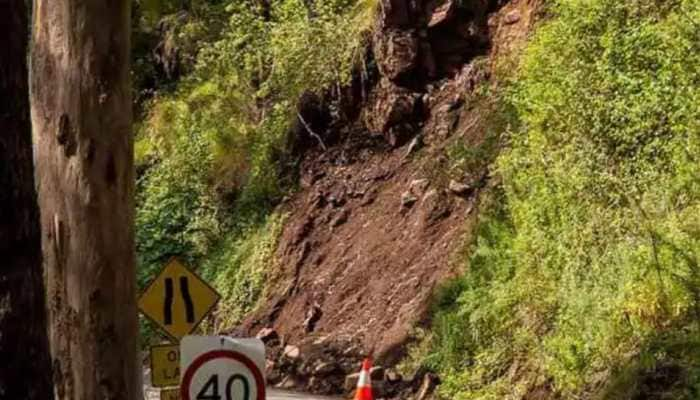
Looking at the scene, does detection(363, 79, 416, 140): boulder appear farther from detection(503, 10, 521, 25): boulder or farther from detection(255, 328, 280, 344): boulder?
detection(255, 328, 280, 344): boulder

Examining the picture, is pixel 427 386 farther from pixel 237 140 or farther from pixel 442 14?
pixel 237 140

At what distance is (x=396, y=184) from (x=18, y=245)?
15252 millimetres

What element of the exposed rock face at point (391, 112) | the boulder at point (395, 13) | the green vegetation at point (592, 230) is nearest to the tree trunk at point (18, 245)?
the green vegetation at point (592, 230)

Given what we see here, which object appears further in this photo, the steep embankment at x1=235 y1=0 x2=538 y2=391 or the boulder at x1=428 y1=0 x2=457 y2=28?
the boulder at x1=428 y1=0 x2=457 y2=28

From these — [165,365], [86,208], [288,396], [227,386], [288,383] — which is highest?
[86,208]

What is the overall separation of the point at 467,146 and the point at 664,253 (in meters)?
6.47

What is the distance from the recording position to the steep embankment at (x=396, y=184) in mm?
18453

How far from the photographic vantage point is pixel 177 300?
10477 mm

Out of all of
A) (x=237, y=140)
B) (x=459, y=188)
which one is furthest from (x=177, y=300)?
(x=237, y=140)

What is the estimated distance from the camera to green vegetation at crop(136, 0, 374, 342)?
911 inches

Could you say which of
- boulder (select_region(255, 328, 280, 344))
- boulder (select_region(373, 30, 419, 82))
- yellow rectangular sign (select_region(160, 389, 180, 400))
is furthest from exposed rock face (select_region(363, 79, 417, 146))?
yellow rectangular sign (select_region(160, 389, 180, 400))

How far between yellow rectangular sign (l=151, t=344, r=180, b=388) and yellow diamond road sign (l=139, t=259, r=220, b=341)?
0.41ft

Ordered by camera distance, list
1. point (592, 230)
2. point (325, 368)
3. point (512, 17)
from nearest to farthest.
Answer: point (592, 230), point (325, 368), point (512, 17)

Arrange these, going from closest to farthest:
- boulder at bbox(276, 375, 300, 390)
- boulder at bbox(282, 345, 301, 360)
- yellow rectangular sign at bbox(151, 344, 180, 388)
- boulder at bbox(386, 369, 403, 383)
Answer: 1. yellow rectangular sign at bbox(151, 344, 180, 388)
2. boulder at bbox(386, 369, 403, 383)
3. boulder at bbox(276, 375, 300, 390)
4. boulder at bbox(282, 345, 301, 360)
